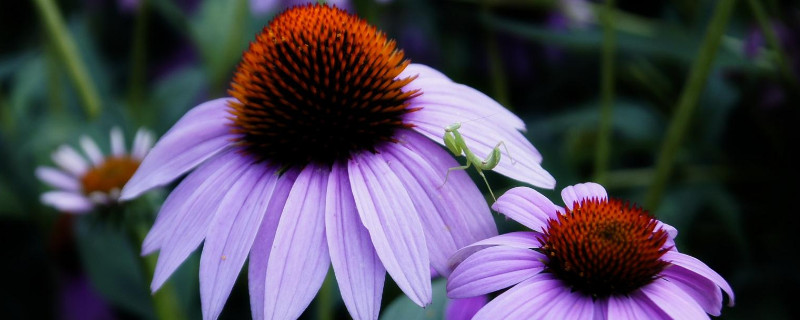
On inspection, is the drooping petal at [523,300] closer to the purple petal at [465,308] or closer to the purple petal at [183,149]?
the purple petal at [465,308]

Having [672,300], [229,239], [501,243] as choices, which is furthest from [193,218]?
[672,300]

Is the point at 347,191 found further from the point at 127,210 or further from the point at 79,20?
the point at 79,20

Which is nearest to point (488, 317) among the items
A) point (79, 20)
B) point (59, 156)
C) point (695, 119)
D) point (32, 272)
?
point (59, 156)

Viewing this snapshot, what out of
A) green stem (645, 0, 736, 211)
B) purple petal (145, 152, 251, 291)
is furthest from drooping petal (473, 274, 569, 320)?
green stem (645, 0, 736, 211)

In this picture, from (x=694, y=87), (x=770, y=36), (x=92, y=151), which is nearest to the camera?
(x=694, y=87)

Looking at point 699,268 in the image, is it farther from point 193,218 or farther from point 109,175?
point 109,175

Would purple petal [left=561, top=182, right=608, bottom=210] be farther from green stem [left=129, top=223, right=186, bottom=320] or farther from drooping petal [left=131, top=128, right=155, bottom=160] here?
drooping petal [left=131, top=128, right=155, bottom=160]

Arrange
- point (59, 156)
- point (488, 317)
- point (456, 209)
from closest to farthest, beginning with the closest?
point (488, 317) < point (456, 209) < point (59, 156)
